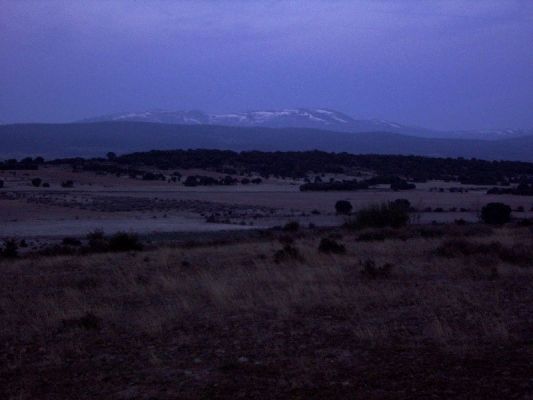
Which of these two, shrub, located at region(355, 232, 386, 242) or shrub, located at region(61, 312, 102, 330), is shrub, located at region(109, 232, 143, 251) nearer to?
shrub, located at region(355, 232, 386, 242)

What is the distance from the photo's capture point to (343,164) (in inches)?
3447

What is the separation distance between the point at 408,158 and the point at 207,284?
79626mm

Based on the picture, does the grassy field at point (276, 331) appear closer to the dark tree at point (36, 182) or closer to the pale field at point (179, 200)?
the pale field at point (179, 200)

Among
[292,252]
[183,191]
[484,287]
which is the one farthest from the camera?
[183,191]

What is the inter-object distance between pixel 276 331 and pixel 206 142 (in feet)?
546

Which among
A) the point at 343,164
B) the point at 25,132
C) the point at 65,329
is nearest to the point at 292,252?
the point at 65,329

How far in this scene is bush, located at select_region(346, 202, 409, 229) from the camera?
1336 inches

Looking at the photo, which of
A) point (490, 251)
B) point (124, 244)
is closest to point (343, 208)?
point (124, 244)

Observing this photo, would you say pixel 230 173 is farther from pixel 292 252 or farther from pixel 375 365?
pixel 375 365

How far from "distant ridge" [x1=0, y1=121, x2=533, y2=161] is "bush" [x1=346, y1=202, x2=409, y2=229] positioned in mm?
125622

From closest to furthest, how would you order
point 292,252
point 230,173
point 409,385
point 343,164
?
1. point 409,385
2. point 292,252
3. point 230,173
4. point 343,164

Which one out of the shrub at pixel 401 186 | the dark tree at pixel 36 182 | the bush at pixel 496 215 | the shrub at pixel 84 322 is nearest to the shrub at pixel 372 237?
the bush at pixel 496 215

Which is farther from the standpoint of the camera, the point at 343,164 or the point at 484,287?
the point at 343,164

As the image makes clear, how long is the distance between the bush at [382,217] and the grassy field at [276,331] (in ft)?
49.7
